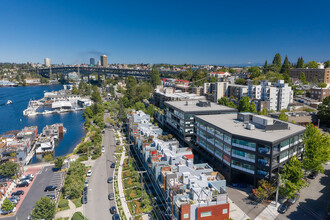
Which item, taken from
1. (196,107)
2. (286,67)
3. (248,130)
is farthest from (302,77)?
(248,130)

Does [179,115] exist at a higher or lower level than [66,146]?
higher

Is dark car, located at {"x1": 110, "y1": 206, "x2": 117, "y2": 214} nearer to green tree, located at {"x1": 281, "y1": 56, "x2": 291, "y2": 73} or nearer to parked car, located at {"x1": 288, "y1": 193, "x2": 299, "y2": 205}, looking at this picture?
parked car, located at {"x1": 288, "y1": 193, "x2": 299, "y2": 205}

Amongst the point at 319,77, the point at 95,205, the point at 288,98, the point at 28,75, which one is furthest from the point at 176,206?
the point at 28,75

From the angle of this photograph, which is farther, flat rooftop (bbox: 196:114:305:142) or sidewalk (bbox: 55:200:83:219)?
flat rooftop (bbox: 196:114:305:142)

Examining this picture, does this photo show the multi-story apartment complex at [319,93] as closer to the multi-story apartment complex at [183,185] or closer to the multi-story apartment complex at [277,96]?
the multi-story apartment complex at [277,96]

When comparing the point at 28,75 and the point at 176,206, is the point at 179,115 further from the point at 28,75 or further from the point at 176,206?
the point at 28,75


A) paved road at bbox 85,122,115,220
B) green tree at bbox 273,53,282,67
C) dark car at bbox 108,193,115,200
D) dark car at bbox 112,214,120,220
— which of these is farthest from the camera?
green tree at bbox 273,53,282,67

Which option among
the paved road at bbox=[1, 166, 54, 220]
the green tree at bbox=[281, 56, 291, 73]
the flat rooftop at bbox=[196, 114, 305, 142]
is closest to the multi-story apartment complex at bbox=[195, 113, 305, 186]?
the flat rooftop at bbox=[196, 114, 305, 142]
